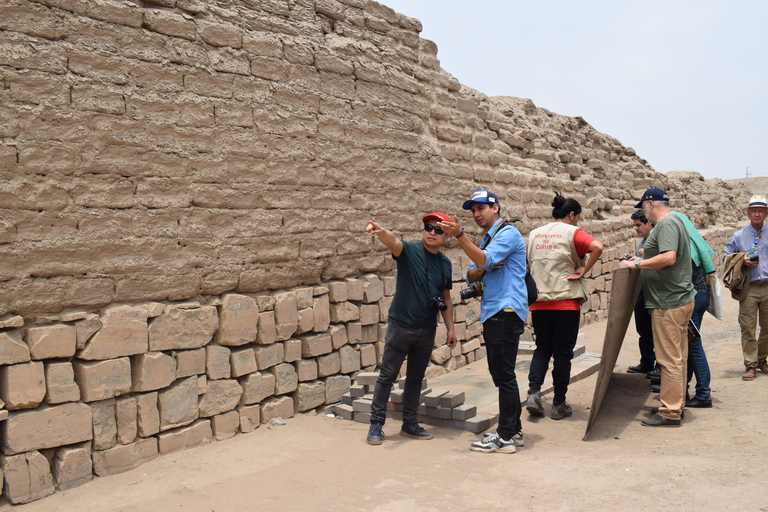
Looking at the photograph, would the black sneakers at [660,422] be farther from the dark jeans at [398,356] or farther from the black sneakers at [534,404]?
the dark jeans at [398,356]

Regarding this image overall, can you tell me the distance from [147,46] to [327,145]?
5.93 feet

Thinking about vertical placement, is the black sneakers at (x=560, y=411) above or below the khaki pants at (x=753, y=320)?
below

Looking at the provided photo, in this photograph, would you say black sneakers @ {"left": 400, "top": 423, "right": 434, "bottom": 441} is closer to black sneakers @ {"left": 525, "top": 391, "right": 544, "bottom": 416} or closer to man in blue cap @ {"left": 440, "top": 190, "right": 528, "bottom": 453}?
man in blue cap @ {"left": 440, "top": 190, "right": 528, "bottom": 453}

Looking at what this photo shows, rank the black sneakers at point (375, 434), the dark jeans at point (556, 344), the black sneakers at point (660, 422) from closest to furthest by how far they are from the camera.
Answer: the black sneakers at point (375, 434), the black sneakers at point (660, 422), the dark jeans at point (556, 344)

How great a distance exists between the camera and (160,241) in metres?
4.56

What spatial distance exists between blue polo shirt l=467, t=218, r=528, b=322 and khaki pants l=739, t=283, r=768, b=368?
11.1ft

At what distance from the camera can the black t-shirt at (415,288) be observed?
4.80 meters

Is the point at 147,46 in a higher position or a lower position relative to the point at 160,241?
higher

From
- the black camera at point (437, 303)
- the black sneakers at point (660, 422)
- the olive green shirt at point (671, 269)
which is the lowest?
the black sneakers at point (660, 422)

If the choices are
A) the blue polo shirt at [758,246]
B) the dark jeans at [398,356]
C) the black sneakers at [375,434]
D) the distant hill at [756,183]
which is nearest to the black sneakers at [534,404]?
the dark jeans at [398,356]

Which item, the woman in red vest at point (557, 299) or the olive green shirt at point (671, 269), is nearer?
the olive green shirt at point (671, 269)

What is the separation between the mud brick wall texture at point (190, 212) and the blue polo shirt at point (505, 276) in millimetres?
1748

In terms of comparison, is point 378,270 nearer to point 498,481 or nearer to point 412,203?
point 412,203

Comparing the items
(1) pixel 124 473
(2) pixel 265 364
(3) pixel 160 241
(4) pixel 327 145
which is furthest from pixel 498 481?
(4) pixel 327 145
